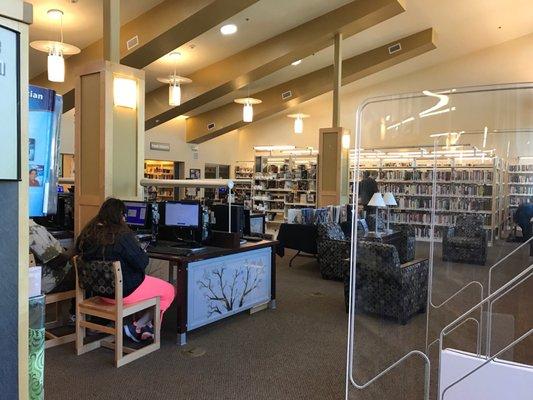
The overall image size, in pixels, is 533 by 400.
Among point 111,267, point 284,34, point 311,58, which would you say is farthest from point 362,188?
point 311,58

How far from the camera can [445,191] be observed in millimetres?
4391

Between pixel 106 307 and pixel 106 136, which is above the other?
pixel 106 136

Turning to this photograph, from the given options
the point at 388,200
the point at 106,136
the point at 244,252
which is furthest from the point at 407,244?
the point at 106,136

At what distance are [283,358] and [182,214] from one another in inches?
65.5

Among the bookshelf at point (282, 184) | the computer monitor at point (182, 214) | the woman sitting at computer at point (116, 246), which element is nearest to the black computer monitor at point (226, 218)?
the computer monitor at point (182, 214)

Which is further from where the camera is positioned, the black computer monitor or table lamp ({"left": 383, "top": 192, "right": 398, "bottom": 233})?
the black computer monitor

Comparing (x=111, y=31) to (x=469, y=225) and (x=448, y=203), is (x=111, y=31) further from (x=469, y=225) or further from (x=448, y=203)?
(x=469, y=225)

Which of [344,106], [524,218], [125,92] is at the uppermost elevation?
[344,106]

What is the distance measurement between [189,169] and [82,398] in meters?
10.8

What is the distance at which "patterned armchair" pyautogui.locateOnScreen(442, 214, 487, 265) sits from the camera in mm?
4518

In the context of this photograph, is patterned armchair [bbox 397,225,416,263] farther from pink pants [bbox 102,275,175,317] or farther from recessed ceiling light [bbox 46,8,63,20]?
recessed ceiling light [bbox 46,8,63,20]

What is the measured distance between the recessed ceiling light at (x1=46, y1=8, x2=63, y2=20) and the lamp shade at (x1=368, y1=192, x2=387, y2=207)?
195 inches

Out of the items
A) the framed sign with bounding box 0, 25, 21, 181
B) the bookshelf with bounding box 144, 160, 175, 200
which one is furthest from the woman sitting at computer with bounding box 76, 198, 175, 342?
the bookshelf with bounding box 144, 160, 175, 200

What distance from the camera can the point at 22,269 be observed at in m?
0.90
